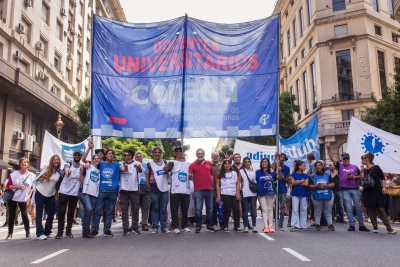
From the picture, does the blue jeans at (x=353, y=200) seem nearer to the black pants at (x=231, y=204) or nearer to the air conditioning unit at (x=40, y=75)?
the black pants at (x=231, y=204)

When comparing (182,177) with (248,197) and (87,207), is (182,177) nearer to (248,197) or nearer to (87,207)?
(248,197)

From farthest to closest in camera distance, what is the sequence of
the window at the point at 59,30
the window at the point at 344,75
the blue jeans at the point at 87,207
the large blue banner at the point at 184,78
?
the window at the point at 344,75 < the window at the point at 59,30 < the large blue banner at the point at 184,78 < the blue jeans at the point at 87,207

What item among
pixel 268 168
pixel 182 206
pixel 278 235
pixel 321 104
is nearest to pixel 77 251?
pixel 182 206

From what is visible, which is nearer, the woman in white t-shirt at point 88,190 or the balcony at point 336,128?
the woman in white t-shirt at point 88,190

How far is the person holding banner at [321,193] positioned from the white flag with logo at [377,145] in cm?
207

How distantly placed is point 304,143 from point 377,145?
9.56 ft

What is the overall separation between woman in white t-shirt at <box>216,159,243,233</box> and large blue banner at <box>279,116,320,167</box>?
4.31 metres

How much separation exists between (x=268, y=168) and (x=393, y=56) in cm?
3791

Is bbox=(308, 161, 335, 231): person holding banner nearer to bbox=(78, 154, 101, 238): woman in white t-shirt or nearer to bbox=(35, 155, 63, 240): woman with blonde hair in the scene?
bbox=(78, 154, 101, 238): woman in white t-shirt

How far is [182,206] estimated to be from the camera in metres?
9.21

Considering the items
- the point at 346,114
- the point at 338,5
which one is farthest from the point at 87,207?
the point at 338,5

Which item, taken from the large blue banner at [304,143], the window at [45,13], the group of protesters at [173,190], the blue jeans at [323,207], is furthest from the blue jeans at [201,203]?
the window at [45,13]

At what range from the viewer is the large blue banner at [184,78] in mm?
9461

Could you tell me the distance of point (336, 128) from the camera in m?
37.9
